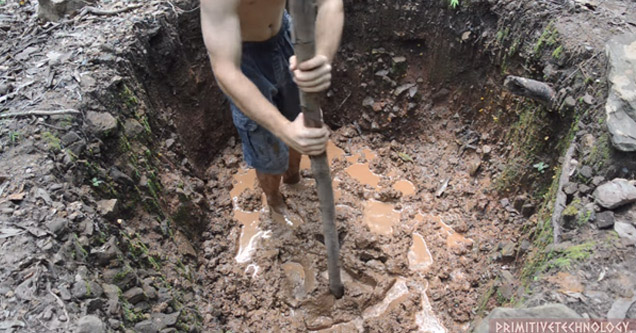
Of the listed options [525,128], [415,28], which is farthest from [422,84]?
[525,128]

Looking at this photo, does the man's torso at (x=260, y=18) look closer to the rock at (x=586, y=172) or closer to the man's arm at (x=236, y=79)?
the man's arm at (x=236, y=79)

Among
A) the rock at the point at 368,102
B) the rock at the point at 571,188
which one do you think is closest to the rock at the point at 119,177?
the rock at the point at 368,102

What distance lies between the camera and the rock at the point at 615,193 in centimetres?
194

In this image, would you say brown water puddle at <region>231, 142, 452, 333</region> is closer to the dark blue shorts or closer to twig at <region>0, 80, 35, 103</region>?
the dark blue shorts

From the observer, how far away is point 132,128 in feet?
9.25

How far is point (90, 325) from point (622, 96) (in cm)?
283

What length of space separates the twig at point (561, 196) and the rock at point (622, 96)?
0.89 feet

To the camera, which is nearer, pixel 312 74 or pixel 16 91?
pixel 312 74

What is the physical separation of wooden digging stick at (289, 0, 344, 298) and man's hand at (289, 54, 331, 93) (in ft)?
0.09

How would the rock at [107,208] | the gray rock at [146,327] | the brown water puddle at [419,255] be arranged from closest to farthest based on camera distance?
the gray rock at [146,327], the rock at [107,208], the brown water puddle at [419,255]

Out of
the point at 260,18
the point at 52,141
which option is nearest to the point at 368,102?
the point at 260,18

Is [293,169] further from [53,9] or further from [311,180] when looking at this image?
[53,9]

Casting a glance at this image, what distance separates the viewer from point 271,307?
290 cm

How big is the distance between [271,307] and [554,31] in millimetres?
2771
